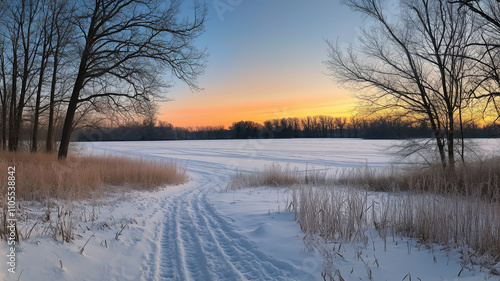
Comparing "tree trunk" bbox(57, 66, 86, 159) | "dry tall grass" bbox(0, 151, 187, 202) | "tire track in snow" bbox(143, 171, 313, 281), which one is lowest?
"tire track in snow" bbox(143, 171, 313, 281)

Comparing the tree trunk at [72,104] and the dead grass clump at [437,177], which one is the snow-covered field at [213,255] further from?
the tree trunk at [72,104]

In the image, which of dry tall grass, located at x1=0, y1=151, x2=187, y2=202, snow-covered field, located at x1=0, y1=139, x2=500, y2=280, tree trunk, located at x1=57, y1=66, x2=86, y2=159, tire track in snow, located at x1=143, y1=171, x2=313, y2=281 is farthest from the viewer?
tree trunk, located at x1=57, y1=66, x2=86, y2=159

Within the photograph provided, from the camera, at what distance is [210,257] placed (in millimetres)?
3854

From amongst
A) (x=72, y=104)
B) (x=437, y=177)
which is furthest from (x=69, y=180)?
(x=437, y=177)

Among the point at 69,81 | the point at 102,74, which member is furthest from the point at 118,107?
the point at 69,81

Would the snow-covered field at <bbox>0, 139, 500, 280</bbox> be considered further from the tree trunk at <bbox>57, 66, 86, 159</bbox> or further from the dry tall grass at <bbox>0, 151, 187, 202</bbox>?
the tree trunk at <bbox>57, 66, 86, 159</bbox>

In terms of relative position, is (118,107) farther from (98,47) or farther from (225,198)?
(225,198)

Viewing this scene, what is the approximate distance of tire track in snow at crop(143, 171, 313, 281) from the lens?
3342 mm

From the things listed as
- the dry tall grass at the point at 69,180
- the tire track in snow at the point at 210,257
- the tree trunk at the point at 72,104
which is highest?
the tree trunk at the point at 72,104

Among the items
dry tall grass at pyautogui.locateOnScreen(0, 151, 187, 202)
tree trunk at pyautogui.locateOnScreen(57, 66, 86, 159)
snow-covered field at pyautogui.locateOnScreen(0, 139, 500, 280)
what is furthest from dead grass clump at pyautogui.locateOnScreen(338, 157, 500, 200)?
tree trunk at pyautogui.locateOnScreen(57, 66, 86, 159)

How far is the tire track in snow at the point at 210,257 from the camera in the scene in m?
3.34

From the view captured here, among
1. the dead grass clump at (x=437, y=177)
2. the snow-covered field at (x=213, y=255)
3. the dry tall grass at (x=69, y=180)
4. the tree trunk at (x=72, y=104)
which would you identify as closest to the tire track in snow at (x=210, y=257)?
the snow-covered field at (x=213, y=255)

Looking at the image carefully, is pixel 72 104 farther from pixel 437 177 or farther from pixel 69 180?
pixel 437 177

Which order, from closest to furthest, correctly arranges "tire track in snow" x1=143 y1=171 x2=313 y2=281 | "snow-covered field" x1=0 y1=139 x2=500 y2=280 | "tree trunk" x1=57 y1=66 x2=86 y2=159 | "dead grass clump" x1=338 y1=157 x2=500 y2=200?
"snow-covered field" x1=0 y1=139 x2=500 y2=280 → "tire track in snow" x1=143 y1=171 x2=313 y2=281 → "dead grass clump" x1=338 y1=157 x2=500 y2=200 → "tree trunk" x1=57 y1=66 x2=86 y2=159
